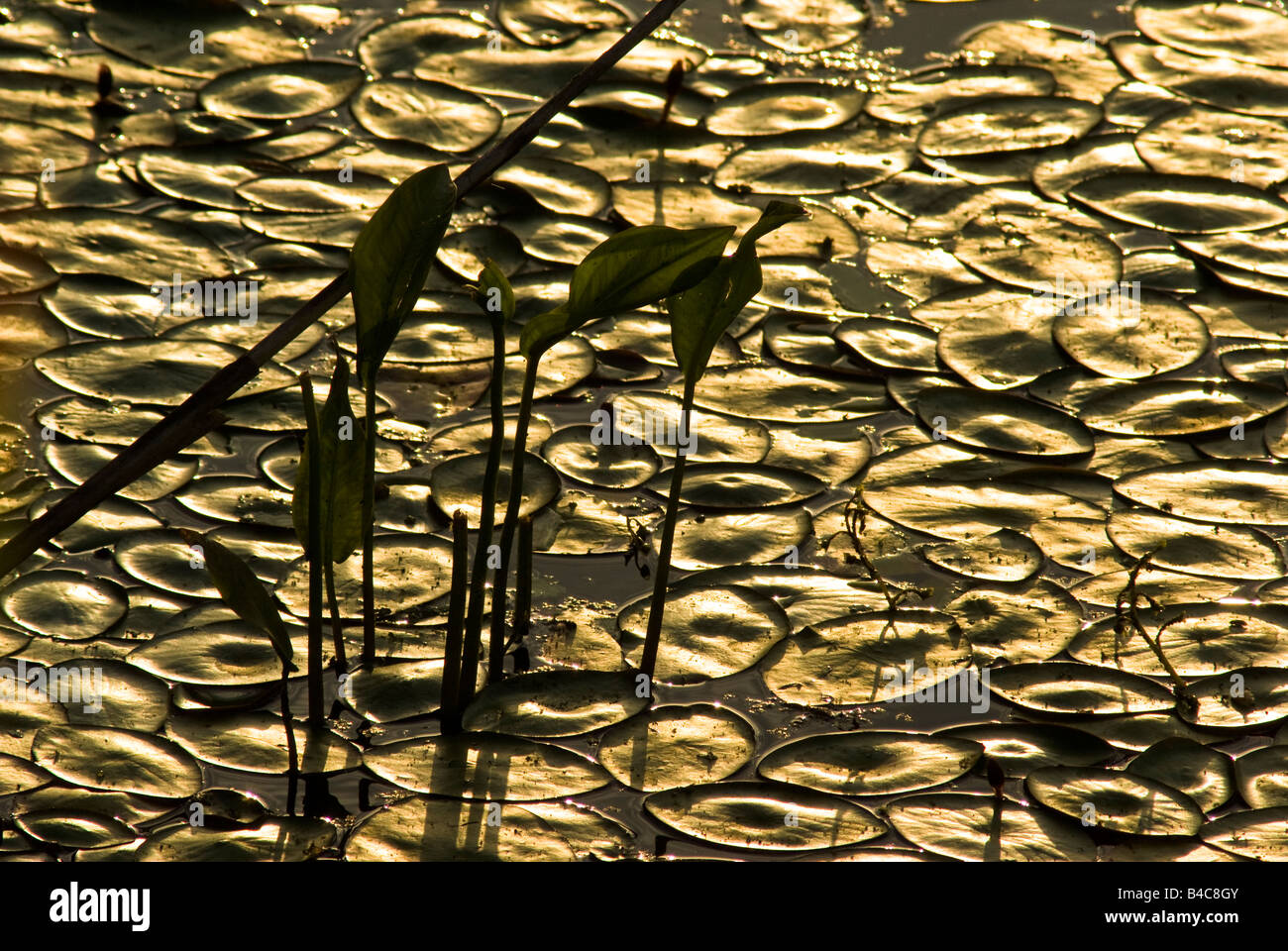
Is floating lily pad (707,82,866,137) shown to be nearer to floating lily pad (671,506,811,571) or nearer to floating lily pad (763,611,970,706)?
floating lily pad (671,506,811,571)

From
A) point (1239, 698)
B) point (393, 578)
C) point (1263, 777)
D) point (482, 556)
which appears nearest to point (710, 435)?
point (393, 578)

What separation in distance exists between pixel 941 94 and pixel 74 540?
250 cm

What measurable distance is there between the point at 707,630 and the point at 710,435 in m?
0.56

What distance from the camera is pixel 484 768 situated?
2.47 meters

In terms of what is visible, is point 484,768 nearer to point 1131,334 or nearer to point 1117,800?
point 1117,800

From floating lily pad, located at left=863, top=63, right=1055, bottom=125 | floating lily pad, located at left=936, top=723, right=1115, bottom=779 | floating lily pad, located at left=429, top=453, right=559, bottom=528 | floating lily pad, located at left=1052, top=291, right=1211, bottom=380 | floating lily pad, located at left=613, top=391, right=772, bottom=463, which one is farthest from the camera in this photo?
floating lily pad, located at left=863, top=63, right=1055, bottom=125

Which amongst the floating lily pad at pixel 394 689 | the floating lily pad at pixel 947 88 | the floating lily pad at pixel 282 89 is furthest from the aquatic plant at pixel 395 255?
the floating lily pad at pixel 947 88

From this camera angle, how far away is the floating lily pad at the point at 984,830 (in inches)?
92.4

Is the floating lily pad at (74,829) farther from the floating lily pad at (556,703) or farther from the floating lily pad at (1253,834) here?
the floating lily pad at (1253,834)

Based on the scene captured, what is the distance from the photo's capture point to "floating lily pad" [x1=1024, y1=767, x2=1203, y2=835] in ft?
7.83

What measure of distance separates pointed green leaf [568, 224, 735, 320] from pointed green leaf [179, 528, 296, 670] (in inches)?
22.4

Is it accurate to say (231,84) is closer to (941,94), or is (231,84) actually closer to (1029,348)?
(941,94)

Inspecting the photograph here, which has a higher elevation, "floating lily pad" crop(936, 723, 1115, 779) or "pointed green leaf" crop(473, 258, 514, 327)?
"pointed green leaf" crop(473, 258, 514, 327)

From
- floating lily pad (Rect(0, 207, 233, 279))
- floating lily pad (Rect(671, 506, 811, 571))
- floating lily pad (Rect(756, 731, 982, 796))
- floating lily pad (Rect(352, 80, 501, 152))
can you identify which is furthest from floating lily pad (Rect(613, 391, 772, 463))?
floating lily pad (Rect(352, 80, 501, 152))
